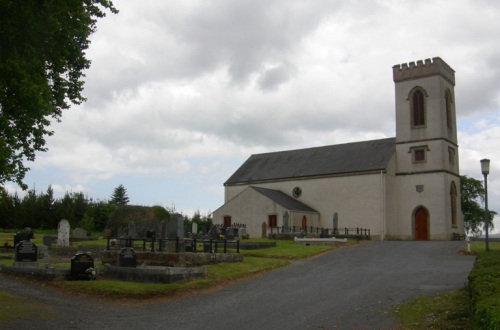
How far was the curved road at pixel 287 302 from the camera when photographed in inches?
451

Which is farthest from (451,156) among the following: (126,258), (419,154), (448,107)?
(126,258)

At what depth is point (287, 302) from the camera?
13984 millimetres

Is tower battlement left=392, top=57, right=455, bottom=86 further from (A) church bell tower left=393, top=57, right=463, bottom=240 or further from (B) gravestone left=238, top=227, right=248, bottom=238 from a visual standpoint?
(B) gravestone left=238, top=227, right=248, bottom=238

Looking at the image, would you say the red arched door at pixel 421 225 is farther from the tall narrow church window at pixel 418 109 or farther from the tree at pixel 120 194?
the tree at pixel 120 194

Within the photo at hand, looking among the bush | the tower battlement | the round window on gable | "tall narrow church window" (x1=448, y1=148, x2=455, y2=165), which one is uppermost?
the tower battlement

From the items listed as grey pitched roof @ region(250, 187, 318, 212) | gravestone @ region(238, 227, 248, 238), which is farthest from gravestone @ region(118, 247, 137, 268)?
grey pitched roof @ region(250, 187, 318, 212)

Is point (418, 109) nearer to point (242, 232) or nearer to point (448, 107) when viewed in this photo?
point (448, 107)

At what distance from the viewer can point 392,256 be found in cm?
2536

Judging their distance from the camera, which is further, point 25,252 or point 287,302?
point 25,252

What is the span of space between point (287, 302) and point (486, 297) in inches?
265

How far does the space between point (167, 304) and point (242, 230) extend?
2743 centimetres

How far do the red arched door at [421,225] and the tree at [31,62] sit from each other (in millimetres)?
32643

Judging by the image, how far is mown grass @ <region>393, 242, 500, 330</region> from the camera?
405 inches

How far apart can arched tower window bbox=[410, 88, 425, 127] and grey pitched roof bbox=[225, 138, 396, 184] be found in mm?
2978
